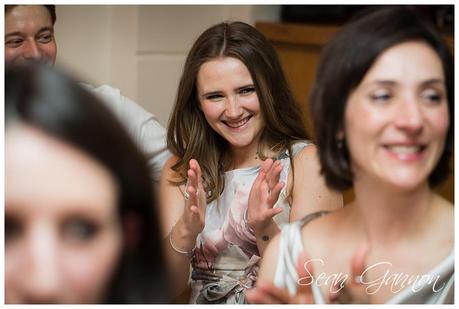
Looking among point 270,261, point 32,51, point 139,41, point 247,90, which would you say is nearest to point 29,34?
point 32,51

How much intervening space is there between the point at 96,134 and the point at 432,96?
320 mm

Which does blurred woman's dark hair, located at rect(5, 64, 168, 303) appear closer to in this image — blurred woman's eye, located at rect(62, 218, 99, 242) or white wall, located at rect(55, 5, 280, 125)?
blurred woman's eye, located at rect(62, 218, 99, 242)

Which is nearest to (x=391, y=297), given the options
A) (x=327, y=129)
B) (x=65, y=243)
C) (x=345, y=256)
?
(x=345, y=256)

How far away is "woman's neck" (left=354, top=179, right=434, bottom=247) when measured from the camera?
2.51ft

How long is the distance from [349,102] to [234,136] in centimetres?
20

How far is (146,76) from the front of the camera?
3.02 feet

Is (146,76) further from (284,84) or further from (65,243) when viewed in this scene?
(65,243)

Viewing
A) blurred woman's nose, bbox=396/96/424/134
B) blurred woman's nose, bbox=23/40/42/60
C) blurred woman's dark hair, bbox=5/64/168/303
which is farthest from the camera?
blurred woman's nose, bbox=23/40/42/60

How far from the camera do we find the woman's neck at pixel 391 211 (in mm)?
764

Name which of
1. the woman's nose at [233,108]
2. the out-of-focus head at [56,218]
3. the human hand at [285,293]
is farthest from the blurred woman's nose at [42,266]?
the woman's nose at [233,108]

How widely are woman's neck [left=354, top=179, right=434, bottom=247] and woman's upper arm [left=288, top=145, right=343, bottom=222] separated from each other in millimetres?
49

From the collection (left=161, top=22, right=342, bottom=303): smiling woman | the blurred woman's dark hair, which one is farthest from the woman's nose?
the blurred woman's dark hair

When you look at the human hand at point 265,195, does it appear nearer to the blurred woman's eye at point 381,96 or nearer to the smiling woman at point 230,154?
the smiling woman at point 230,154

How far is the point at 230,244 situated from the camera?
926mm
